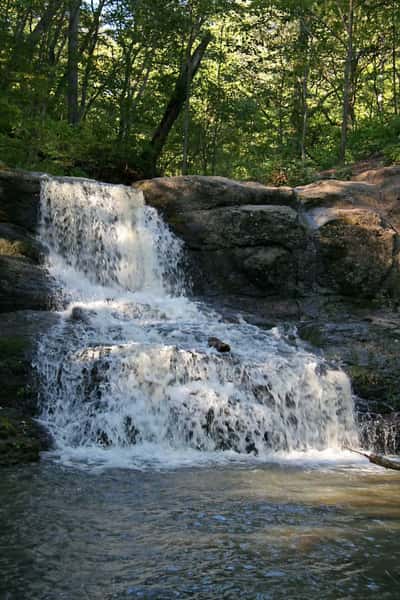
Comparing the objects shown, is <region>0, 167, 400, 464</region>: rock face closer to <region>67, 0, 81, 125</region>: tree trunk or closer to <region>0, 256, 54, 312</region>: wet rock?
<region>0, 256, 54, 312</region>: wet rock

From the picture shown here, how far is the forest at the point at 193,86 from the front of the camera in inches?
624

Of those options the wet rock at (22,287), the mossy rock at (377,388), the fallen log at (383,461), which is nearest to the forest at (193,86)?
the wet rock at (22,287)

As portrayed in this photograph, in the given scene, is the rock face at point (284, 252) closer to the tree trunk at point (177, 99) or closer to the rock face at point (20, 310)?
the rock face at point (20, 310)

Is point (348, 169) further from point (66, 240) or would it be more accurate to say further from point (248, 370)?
point (248, 370)

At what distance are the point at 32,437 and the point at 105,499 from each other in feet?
7.85

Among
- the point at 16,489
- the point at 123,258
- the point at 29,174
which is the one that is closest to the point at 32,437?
the point at 16,489

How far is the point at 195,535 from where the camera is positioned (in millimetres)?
4602

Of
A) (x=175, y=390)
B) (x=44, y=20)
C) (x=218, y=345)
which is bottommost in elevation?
(x=175, y=390)

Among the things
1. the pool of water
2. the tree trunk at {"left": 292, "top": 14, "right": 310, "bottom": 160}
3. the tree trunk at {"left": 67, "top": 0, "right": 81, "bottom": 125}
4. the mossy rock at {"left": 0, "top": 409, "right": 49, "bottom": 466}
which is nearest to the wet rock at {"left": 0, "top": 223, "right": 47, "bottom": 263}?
the mossy rock at {"left": 0, "top": 409, "right": 49, "bottom": 466}

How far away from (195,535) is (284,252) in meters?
9.46

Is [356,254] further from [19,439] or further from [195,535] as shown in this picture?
[195,535]

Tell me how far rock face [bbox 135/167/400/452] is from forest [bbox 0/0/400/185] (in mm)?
3893

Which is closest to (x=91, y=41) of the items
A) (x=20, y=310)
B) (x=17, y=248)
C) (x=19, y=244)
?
(x=19, y=244)

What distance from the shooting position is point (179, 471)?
267 inches
